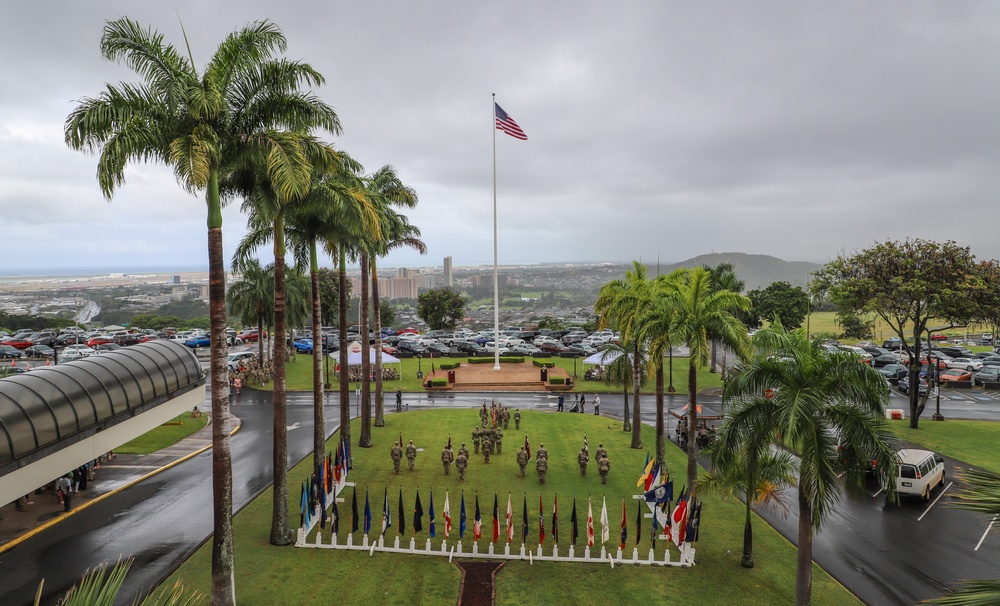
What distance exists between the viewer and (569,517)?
19.8 m

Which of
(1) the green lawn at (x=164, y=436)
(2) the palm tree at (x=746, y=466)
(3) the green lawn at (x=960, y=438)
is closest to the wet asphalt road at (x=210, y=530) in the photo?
(2) the palm tree at (x=746, y=466)

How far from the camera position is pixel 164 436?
98.5 feet

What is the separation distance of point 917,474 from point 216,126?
2600cm

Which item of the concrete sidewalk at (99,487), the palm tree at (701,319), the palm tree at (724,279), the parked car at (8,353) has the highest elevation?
the palm tree at (724,279)

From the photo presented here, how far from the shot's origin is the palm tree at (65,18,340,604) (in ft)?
39.8

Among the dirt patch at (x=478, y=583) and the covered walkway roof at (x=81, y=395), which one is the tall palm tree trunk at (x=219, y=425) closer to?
the dirt patch at (x=478, y=583)

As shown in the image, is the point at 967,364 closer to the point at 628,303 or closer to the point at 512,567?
the point at 628,303

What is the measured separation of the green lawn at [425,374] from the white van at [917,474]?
18323 mm

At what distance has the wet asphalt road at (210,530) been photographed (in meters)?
15.3

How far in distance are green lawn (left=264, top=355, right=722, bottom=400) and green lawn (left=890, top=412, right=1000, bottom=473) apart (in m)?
14.7

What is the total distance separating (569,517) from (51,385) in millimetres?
18006

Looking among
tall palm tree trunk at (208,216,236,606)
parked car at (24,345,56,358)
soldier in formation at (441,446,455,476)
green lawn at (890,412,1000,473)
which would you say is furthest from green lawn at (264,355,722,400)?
parked car at (24,345,56,358)

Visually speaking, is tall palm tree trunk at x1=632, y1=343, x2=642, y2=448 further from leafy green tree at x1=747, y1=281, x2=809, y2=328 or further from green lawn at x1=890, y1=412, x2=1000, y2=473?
leafy green tree at x1=747, y1=281, x2=809, y2=328

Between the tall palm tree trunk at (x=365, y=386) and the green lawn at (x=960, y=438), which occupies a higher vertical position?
the tall palm tree trunk at (x=365, y=386)
